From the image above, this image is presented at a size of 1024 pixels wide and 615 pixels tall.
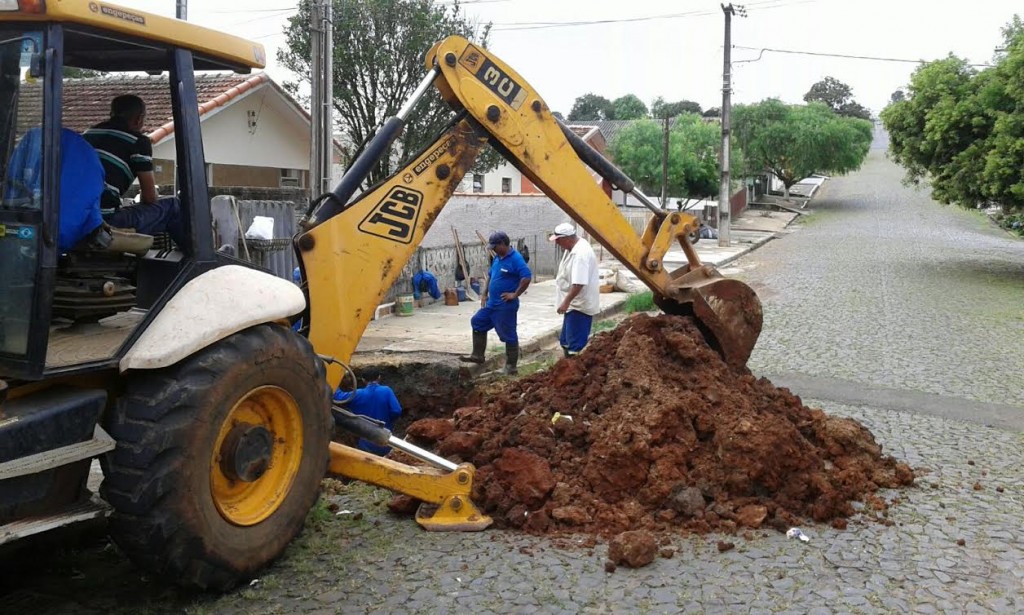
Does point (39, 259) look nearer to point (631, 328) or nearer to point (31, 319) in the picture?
point (31, 319)

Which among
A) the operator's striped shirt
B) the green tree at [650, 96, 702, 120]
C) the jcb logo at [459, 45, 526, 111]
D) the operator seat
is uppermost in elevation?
the green tree at [650, 96, 702, 120]

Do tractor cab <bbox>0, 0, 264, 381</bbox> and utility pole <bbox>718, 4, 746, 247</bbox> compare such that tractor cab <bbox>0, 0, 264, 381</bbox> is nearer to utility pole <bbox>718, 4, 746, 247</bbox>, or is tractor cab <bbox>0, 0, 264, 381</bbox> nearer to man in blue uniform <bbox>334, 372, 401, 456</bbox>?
man in blue uniform <bbox>334, 372, 401, 456</bbox>

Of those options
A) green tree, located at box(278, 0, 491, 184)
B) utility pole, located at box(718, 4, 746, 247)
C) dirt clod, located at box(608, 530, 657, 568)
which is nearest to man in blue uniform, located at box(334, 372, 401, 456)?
dirt clod, located at box(608, 530, 657, 568)

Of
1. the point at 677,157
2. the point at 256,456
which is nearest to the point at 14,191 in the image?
the point at 256,456

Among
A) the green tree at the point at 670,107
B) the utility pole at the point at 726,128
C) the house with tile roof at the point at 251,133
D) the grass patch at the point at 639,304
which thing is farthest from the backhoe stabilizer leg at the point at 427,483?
the green tree at the point at 670,107

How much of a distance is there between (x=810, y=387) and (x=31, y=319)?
766cm

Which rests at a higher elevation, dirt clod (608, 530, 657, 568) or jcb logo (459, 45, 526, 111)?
jcb logo (459, 45, 526, 111)

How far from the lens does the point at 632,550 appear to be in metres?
4.74

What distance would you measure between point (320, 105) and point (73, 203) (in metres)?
10.6

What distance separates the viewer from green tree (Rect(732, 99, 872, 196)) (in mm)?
48781

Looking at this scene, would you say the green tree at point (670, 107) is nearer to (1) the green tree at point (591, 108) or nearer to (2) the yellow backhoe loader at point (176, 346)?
(1) the green tree at point (591, 108)

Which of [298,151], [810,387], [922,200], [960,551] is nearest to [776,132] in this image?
[922,200]

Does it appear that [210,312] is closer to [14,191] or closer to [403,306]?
[14,191]

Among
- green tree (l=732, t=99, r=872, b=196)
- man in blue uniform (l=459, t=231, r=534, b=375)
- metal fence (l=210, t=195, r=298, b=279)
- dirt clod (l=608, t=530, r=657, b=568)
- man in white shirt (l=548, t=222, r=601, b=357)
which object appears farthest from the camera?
green tree (l=732, t=99, r=872, b=196)
